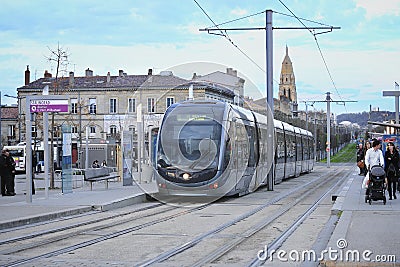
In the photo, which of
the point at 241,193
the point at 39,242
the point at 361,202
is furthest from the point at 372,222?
the point at 241,193

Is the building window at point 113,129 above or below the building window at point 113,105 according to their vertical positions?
below

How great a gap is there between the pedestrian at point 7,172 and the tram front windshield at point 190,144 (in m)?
6.24

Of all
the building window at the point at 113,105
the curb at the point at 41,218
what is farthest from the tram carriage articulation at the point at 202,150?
the building window at the point at 113,105

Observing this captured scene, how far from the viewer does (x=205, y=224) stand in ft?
53.1

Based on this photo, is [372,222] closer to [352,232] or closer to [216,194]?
[352,232]

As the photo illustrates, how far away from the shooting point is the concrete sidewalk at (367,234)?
9.77 metres

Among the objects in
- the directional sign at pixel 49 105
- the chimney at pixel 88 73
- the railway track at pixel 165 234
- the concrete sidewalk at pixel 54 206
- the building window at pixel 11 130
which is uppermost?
the chimney at pixel 88 73

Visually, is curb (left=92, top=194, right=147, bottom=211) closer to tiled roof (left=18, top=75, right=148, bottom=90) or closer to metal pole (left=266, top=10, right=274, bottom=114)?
metal pole (left=266, top=10, right=274, bottom=114)

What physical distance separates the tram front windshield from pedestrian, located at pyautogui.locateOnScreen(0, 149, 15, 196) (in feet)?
20.5

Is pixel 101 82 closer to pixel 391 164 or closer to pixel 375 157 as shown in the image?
pixel 391 164

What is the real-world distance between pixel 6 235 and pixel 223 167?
325 inches

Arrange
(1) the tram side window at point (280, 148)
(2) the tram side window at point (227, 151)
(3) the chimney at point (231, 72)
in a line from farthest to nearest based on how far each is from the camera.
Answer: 1. (1) the tram side window at point (280, 148)
2. (3) the chimney at point (231, 72)
3. (2) the tram side window at point (227, 151)

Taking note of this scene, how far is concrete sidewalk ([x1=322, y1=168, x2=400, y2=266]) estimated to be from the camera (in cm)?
977

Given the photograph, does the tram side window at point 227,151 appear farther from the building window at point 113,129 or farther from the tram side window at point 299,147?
the building window at point 113,129
